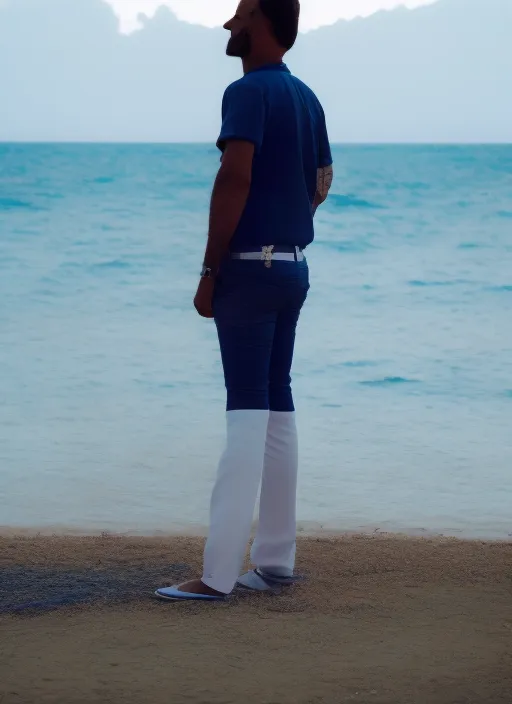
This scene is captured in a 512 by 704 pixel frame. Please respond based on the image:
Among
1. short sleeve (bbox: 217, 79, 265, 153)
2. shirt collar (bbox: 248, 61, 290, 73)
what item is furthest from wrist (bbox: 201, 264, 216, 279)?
shirt collar (bbox: 248, 61, 290, 73)

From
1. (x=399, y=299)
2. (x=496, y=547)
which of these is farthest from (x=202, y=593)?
(x=399, y=299)

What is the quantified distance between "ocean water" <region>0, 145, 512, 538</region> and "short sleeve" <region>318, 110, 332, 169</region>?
1934mm

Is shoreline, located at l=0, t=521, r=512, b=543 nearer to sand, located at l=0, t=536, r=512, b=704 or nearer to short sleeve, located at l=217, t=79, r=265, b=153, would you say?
sand, located at l=0, t=536, r=512, b=704

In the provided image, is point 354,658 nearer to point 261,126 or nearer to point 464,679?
point 464,679

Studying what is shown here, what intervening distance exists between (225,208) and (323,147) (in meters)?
0.53

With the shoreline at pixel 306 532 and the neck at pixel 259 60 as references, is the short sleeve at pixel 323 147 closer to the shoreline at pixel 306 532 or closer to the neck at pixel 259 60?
the neck at pixel 259 60

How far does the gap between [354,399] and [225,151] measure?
4.95 m

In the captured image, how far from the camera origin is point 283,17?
346 cm

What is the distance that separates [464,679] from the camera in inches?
Result: 112

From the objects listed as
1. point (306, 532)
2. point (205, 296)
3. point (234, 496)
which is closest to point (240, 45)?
point (205, 296)

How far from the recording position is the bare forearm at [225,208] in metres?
3.28

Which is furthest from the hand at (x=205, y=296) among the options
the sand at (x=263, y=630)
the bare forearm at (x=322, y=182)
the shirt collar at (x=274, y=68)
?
the sand at (x=263, y=630)

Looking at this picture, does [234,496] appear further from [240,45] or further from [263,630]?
[240,45]

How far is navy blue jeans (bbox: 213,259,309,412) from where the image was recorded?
3.39m
